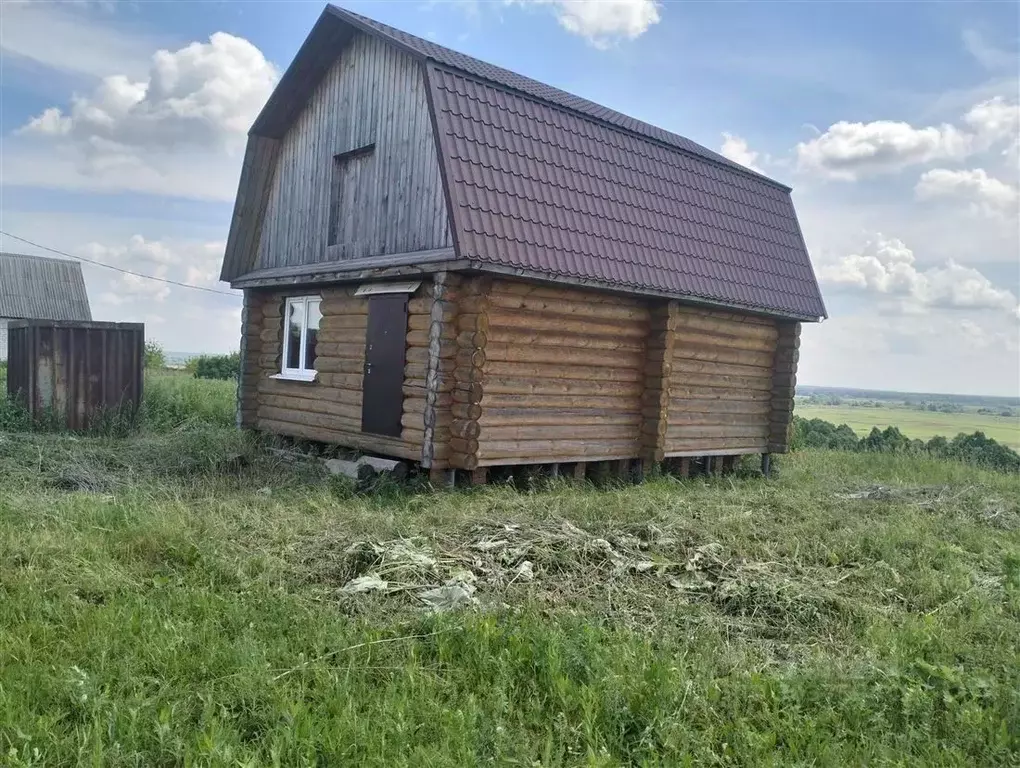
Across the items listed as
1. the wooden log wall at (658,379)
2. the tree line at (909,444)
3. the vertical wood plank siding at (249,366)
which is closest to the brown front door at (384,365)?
the vertical wood plank siding at (249,366)

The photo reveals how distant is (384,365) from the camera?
9930 mm

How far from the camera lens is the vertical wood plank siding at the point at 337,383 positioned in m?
9.48

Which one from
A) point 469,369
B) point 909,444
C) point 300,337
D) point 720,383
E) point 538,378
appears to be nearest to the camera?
point 469,369

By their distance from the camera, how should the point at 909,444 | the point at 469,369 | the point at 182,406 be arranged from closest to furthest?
the point at 469,369, the point at 182,406, the point at 909,444

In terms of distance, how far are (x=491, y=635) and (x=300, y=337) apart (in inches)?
338

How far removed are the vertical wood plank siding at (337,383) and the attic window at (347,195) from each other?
82 centimetres

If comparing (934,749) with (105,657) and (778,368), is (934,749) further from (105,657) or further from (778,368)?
(778,368)

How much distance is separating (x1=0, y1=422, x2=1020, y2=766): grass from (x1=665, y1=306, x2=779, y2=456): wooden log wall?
Result: 3892mm

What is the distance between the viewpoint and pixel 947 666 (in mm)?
4434

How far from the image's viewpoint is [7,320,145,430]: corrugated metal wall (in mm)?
12875

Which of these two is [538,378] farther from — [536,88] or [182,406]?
[182,406]

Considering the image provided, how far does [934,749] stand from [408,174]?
8245 millimetres

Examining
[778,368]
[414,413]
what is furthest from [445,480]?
[778,368]

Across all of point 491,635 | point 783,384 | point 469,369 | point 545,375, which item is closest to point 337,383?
point 469,369
